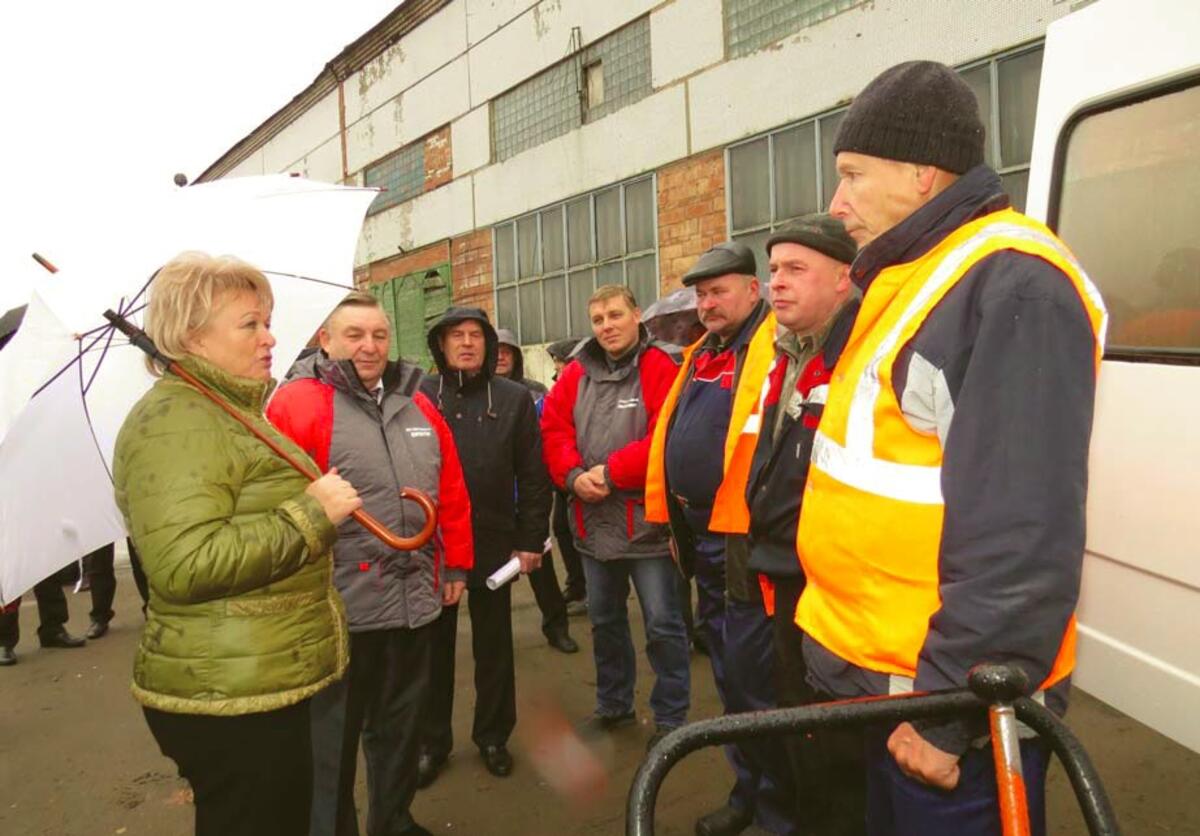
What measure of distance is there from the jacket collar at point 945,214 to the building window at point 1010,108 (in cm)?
480

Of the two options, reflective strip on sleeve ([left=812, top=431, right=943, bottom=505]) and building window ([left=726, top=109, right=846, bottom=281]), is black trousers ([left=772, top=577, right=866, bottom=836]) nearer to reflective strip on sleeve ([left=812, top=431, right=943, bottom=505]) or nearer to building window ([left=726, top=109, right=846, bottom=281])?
reflective strip on sleeve ([left=812, top=431, right=943, bottom=505])

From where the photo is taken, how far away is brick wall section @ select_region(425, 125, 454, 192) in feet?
39.1

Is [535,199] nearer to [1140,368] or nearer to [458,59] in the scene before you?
[458,59]

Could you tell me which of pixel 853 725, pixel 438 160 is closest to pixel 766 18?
pixel 438 160

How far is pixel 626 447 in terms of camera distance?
3500mm

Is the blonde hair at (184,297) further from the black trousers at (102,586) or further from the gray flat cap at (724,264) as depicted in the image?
the black trousers at (102,586)

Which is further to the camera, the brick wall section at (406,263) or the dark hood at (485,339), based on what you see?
the brick wall section at (406,263)

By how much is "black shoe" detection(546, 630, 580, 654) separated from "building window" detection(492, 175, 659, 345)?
472 cm

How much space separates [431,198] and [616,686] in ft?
33.5

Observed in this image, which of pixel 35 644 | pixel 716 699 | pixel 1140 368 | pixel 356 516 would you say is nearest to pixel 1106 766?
pixel 716 699

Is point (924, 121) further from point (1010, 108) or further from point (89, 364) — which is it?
point (1010, 108)

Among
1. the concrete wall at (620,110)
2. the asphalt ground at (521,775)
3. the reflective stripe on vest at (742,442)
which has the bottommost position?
the asphalt ground at (521,775)

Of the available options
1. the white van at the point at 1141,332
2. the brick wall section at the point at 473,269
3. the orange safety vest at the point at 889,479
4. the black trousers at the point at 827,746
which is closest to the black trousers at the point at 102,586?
the black trousers at the point at 827,746

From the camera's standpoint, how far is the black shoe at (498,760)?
3.39 meters
